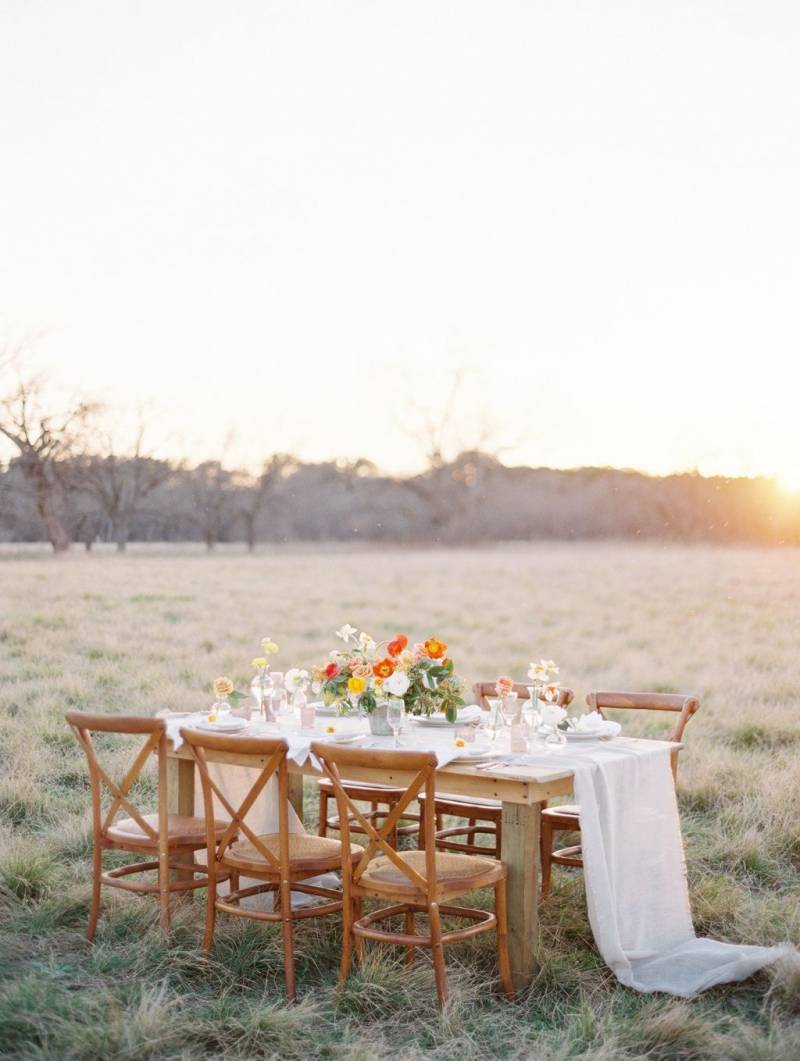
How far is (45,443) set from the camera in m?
18.9

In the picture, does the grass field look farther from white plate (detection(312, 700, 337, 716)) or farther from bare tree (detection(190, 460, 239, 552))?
white plate (detection(312, 700, 337, 716))

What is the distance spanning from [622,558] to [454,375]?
4864 millimetres

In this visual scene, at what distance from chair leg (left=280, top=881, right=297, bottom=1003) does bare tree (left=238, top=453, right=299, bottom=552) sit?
1639 cm

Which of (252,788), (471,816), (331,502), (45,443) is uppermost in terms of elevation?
(45,443)

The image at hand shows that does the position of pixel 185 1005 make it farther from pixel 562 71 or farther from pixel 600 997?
pixel 562 71

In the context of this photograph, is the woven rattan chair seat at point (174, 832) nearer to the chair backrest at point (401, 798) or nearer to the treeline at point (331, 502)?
the chair backrest at point (401, 798)

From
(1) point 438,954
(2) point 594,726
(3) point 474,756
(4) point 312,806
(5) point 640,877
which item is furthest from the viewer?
(4) point 312,806

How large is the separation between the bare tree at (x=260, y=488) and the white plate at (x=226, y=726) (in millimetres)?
15426

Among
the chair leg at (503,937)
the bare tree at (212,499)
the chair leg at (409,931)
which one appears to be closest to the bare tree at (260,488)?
the bare tree at (212,499)

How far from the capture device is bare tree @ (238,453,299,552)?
68.1ft

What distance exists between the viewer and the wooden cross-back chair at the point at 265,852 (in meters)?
4.41

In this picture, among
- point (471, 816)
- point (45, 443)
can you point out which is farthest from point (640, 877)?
point (45, 443)

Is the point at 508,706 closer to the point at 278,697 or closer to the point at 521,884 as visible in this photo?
the point at 521,884

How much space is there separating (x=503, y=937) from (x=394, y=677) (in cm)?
112
